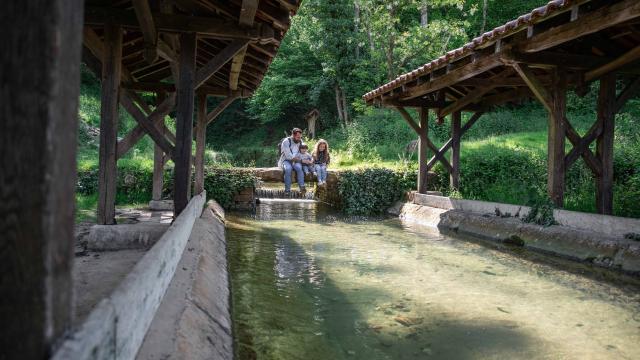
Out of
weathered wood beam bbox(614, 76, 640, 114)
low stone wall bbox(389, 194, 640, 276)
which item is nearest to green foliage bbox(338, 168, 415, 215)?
low stone wall bbox(389, 194, 640, 276)

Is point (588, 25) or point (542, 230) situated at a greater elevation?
point (588, 25)

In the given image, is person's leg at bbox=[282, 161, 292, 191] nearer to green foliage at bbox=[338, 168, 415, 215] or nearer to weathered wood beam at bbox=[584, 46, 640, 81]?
green foliage at bbox=[338, 168, 415, 215]

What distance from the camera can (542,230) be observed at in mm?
7859

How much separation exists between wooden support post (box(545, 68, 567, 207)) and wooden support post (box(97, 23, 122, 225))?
6283mm

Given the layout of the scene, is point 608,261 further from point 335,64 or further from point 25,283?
point 335,64

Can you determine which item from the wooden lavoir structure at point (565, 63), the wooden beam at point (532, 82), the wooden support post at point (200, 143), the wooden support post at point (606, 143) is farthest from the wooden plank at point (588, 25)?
the wooden support post at point (200, 143)

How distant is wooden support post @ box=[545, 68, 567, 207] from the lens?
7883 millimetres

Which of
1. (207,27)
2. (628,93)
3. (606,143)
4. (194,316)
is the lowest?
(194,316)

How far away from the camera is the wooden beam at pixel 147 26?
16.2 ft

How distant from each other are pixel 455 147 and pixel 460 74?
3705 millimetres

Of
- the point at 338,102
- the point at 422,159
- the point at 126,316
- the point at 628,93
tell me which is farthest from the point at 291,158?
the point at 338,102

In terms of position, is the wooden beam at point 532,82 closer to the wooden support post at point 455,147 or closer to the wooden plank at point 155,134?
the wooden support post at point 455,147

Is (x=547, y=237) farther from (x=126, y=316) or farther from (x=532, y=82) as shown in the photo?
(x=126, y=316)

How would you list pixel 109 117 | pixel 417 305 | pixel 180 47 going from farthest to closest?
pixel 180 47, pixel 109 117, pixel 417 305
